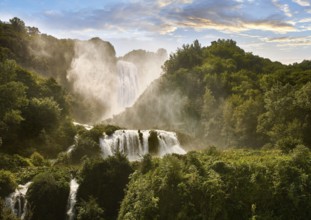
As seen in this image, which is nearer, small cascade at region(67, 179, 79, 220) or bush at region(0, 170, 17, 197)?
bush at region(0, 170, 17, 197)

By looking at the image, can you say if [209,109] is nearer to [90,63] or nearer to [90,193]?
[90,193]

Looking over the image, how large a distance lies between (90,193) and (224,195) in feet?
33.8

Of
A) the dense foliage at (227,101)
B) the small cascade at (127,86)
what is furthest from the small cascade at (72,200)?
the small cascade at (127,86)

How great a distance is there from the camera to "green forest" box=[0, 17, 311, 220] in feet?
65.8

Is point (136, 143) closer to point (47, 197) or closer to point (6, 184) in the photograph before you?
point (47, 197)

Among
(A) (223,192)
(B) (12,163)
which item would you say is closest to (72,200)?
(B) (12,163)

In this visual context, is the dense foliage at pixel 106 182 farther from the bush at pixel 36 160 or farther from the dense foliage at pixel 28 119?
the dense foliage at pixel 28 119

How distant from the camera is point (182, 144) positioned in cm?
4647

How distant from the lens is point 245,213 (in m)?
19.5

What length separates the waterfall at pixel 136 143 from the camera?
40312 millimetres

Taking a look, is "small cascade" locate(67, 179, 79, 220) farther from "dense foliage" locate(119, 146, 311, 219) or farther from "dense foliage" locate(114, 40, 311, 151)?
"dense foliage" locate(114, 40, 311, 151)

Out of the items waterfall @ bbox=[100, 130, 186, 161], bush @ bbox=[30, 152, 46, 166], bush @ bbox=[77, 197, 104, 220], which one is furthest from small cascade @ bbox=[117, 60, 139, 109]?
bush @ bbox=[77, 197, 104, 220]

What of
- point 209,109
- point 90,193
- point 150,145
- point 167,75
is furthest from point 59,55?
point 90,193

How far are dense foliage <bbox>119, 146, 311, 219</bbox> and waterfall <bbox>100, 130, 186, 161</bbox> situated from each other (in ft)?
61.3
